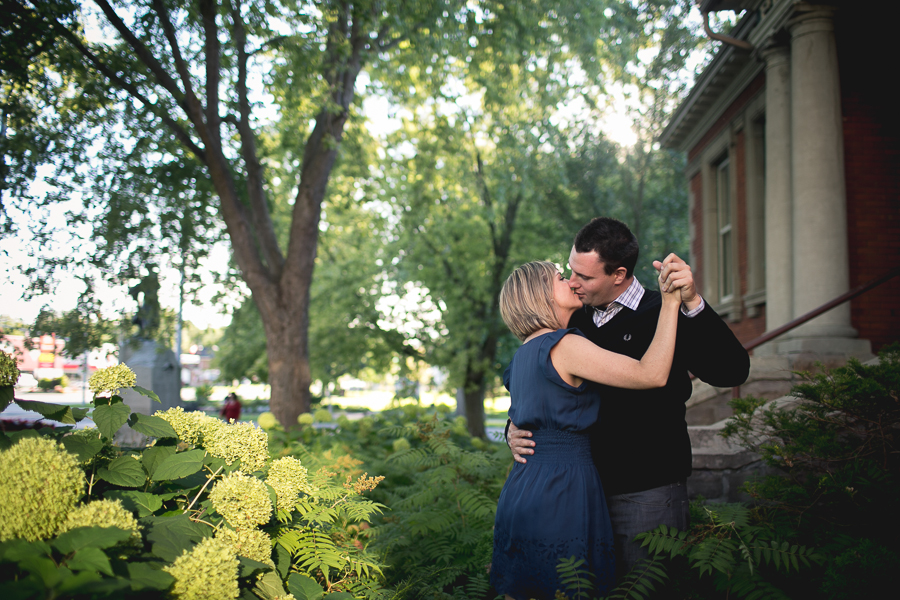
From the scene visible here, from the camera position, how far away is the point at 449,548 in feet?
12.9

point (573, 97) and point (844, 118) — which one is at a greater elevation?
point (573, 97)

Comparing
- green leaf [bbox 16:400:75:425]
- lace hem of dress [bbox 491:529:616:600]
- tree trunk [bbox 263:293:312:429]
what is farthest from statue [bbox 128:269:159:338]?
lace hem of dress [bbox 491:529:616:600]

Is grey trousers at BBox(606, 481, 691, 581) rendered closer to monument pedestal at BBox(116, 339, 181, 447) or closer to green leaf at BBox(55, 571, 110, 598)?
green leaf at BBox(55, 571, 110, 598)

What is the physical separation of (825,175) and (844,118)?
1.15 metres

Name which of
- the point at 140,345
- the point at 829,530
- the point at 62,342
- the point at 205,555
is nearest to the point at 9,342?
the point at 62,342

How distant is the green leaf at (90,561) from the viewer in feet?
5.40

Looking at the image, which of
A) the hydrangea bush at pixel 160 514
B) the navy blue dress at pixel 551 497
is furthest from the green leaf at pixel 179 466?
the navy blue dress at pixel 551 497

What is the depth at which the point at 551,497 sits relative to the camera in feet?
8.68

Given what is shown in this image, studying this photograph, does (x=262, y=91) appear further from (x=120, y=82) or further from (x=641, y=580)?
(x=641, y=580)

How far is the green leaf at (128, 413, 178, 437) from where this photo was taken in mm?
2398

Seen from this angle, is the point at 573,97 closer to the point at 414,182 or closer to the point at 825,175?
the point at 414,182

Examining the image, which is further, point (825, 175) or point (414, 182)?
point (414, 182)

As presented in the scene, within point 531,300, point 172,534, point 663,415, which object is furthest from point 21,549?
point 663,415

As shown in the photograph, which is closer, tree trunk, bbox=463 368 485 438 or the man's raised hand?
the man's raised hand
